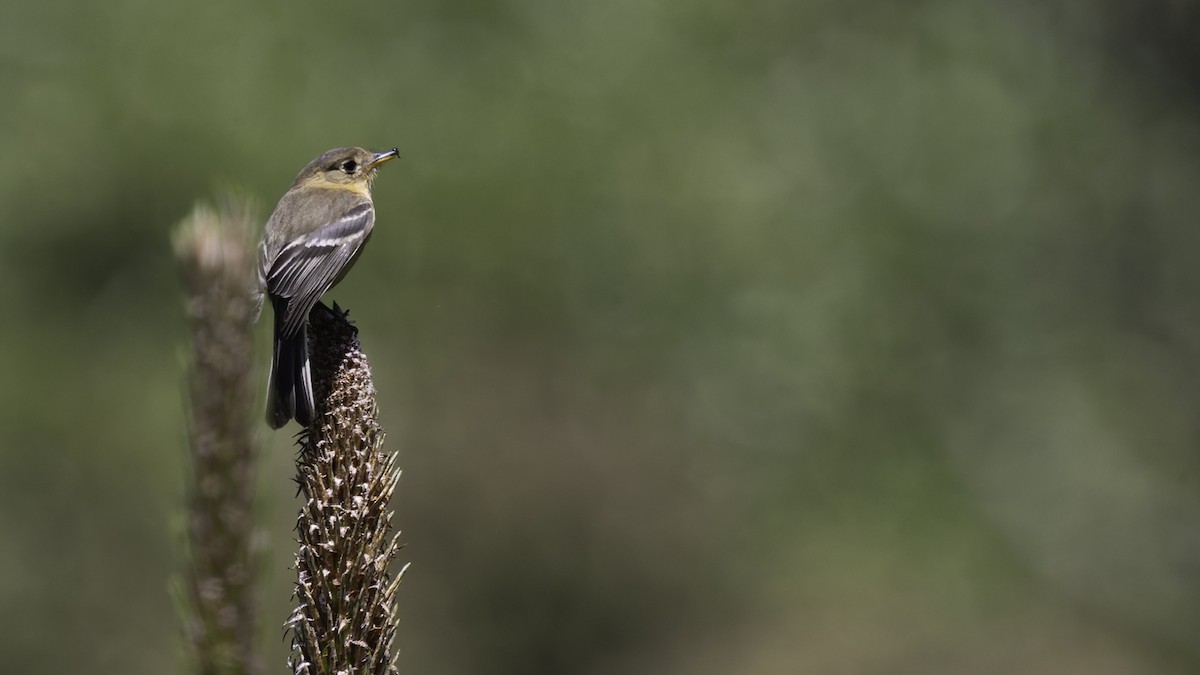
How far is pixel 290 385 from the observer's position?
4.05m

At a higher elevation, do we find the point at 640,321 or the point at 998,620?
the point at 640,321

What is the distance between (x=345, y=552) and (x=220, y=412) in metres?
1.32

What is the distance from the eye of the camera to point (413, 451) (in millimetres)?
13258

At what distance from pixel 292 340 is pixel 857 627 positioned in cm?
1097

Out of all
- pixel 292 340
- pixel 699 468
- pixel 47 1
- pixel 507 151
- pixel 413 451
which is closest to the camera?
pixel 292 340

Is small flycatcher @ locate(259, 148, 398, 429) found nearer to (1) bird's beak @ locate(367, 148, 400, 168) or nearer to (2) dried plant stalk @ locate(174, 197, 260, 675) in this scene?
(1) bird's beak @ locate(367, 148, 400, 168)

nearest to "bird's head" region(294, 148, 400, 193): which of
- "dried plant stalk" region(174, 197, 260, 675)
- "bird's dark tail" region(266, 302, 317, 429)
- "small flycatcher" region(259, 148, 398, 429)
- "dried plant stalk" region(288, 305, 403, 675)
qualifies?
"small flycatcher" region(259, 148, 398, 429)

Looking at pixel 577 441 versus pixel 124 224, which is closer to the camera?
pixel 124 224

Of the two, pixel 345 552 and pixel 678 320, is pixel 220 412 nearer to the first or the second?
pixel 345 552

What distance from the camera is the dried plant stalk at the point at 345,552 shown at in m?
2.90

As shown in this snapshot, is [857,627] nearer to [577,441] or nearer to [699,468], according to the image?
[699,468]

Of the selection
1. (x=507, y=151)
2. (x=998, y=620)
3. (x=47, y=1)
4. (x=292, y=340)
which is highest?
(x=47, y=1)

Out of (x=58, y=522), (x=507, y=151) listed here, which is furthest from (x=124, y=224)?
(x=507, y=151)

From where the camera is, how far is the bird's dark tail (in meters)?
3.50
